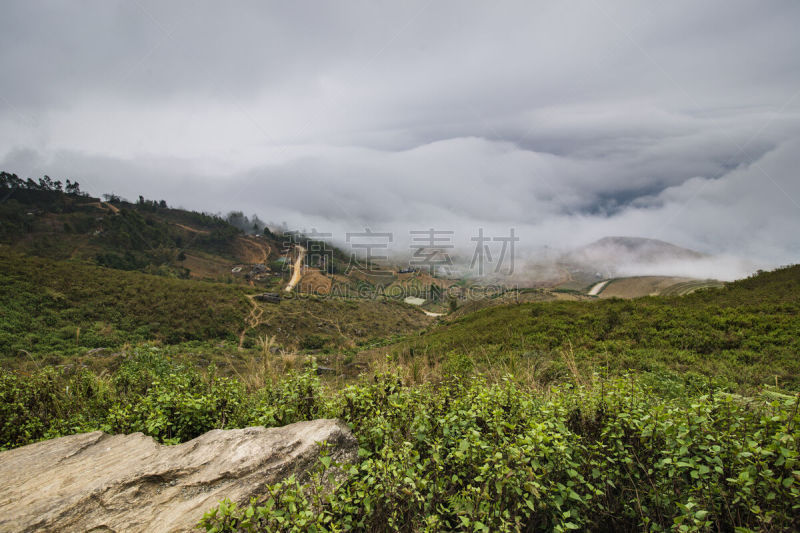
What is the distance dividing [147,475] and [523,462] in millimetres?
3528

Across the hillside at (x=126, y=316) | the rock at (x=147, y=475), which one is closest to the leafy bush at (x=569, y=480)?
the rock at (x=147, y=475)

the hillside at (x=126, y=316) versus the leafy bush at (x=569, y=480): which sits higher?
the leafy bush at (x=569, y=480)

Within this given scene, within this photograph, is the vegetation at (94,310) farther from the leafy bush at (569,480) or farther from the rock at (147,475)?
the leafy bush at (569,480)

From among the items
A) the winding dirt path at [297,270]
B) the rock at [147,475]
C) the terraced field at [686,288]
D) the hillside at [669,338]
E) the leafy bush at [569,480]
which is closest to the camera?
the leafy bush at [569,480]

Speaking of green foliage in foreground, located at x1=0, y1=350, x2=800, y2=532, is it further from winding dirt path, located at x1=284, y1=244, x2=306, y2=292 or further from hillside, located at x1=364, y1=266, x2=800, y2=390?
winding dirt path, located at x1=284, y1=244, x2=306, y2=292

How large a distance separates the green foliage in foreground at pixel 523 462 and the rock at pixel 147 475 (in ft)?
0.98

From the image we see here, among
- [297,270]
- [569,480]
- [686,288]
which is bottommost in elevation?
[297,270]

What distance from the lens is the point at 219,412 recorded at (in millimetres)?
4434

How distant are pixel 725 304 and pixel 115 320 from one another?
3920 centimetres

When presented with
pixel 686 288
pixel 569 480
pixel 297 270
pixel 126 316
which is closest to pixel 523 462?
pixel 569 480

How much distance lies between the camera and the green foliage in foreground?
2.31m

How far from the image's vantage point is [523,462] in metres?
2.49

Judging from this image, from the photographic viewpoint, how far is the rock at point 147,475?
2.68m

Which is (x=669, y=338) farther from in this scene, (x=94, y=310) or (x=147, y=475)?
(x=94, y=310)
